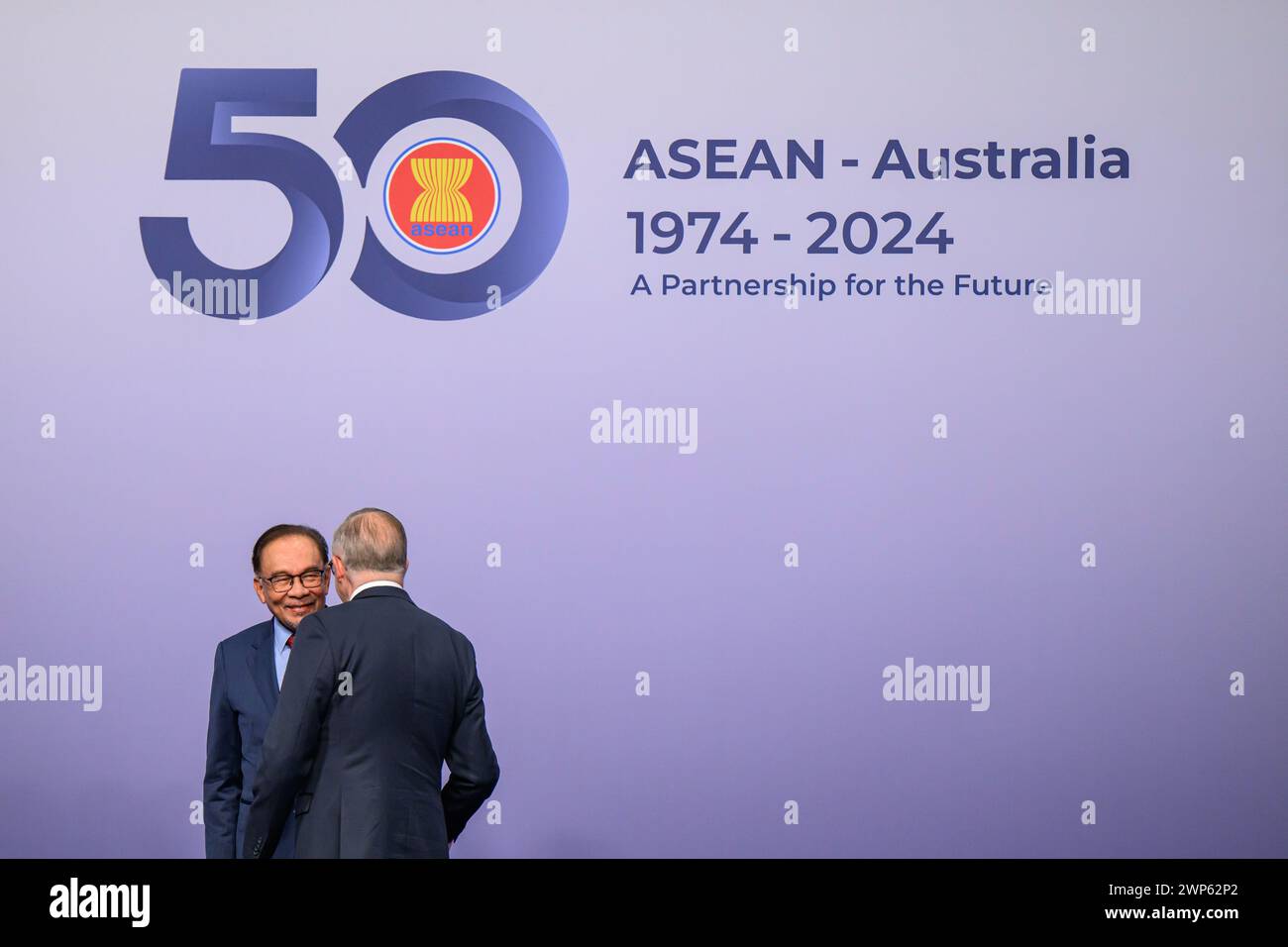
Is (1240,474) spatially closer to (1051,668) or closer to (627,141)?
(1051,668)

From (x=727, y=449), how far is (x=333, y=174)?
1580mm

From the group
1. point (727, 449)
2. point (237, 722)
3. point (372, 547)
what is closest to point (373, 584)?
point (372, 547)

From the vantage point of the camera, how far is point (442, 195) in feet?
14.0

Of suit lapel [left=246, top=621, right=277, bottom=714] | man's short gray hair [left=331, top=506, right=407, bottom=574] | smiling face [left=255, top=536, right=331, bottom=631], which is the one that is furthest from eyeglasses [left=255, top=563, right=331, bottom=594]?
man's short gray hair [left=331, top=506, right=407, bottom=574]

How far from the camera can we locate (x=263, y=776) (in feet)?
8.47

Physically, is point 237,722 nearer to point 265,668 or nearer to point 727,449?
point 265,668

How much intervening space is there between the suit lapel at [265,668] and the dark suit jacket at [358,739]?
0.84 ft

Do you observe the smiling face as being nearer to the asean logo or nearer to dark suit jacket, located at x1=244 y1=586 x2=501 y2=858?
dark suit jacket, located at x1=244 y1=586 x2=501 y2=858

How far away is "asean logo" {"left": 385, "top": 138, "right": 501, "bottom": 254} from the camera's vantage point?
4258mm

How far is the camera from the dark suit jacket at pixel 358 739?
259 centimetres

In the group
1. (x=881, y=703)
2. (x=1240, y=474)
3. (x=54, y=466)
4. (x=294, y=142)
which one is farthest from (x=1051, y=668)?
(x=54, y=466)
